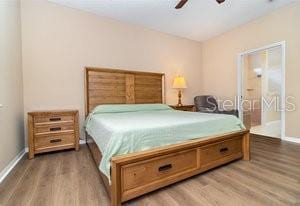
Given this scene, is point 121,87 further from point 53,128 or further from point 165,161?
point 165,161

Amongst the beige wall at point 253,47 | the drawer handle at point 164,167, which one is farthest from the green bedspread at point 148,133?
the beige wall at point 253,47

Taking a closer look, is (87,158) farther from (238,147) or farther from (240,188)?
(238,147)

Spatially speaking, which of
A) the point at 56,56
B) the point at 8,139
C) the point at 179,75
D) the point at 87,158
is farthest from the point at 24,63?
the point at 179,75

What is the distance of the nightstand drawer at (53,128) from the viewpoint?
246 cm

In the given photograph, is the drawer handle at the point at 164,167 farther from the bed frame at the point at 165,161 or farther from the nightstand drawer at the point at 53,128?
the nightstand drawer at the point at 53,128

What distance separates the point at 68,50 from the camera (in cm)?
303

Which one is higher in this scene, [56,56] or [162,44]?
[162,44]

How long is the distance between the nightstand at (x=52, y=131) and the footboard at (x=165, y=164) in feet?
5.66

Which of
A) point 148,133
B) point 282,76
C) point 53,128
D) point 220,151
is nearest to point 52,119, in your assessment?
point 53,128

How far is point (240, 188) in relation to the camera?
1.53 metres

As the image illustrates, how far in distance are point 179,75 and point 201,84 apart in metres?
0.96

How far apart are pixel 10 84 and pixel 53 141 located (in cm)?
100

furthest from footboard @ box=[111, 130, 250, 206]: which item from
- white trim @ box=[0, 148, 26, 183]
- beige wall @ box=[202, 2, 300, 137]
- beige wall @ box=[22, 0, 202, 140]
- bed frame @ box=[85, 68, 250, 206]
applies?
beige wall @ box=[22, 0, 202, 140]

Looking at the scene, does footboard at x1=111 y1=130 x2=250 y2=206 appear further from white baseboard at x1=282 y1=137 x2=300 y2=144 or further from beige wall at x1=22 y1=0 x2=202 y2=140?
beige wall at x1=22 y1=0 x2=202 y2=140
